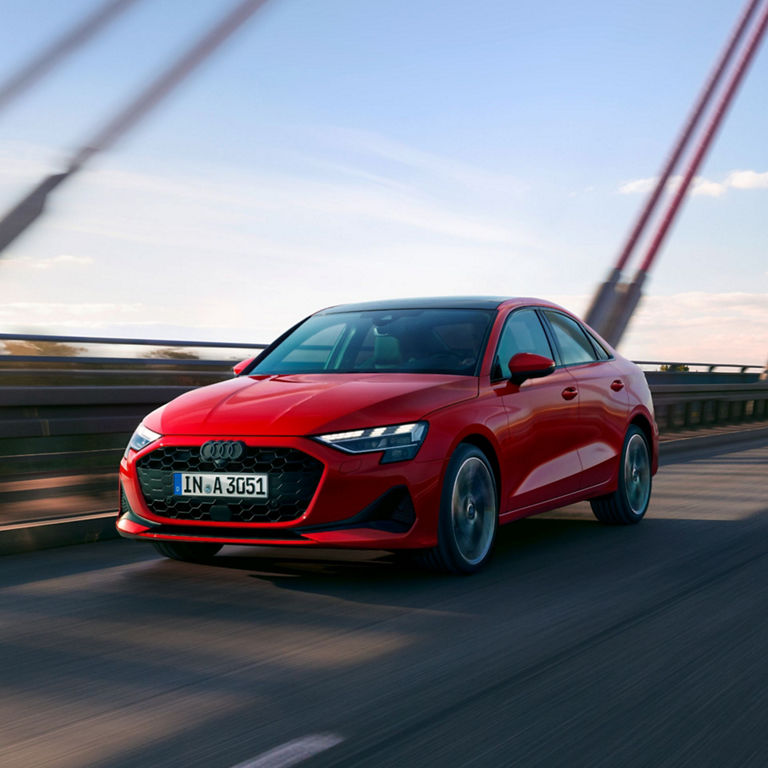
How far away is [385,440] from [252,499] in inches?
26.9

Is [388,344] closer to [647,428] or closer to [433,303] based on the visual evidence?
[433,303]

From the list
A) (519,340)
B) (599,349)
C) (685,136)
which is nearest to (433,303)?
(519,340)

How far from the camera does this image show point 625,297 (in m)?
26.3

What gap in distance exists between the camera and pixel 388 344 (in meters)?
6.77

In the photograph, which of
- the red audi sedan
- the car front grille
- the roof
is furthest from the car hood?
the roof

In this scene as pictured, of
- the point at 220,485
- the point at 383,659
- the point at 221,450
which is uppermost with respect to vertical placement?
the point at 221,450

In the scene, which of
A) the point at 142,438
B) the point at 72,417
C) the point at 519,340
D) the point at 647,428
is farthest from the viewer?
the point at 72,417

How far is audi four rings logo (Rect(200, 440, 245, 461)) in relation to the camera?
5.60 meters

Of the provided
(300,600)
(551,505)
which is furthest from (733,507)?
(300,600)

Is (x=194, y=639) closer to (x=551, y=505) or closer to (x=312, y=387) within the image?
(x=312, y=387)

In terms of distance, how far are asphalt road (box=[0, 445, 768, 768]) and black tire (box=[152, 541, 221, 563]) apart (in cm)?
7

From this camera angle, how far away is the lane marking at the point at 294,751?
320cm

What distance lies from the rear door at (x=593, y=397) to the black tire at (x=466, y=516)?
1.30 meters

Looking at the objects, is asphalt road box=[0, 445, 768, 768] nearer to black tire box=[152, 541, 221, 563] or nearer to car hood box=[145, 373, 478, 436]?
black tire box=[152, 541, 221, 563]
